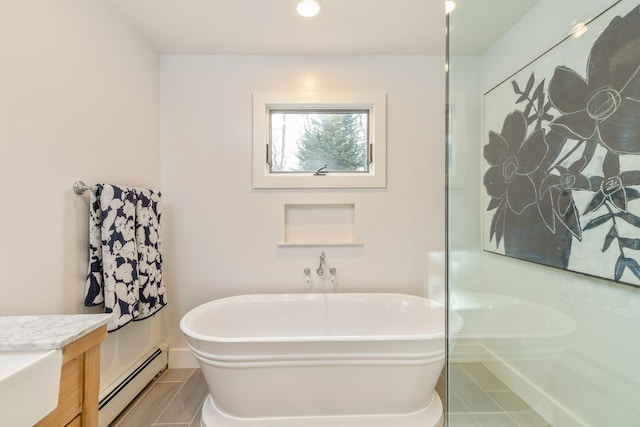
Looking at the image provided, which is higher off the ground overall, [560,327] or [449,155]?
[449,155]

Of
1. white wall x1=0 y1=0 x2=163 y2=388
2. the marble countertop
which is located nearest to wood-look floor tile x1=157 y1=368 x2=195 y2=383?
white wall x1=0 y1=0 x2=163 y2=388

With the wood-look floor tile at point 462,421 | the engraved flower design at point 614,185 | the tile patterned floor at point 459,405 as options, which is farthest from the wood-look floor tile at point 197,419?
the engraved flower design at point 614,185

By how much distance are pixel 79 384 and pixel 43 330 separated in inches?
7.5

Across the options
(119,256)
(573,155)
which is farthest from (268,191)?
(573,155)

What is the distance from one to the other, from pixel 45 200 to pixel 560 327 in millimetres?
2457

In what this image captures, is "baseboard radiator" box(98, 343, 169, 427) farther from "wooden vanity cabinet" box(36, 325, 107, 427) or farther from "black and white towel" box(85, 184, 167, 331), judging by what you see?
"wooden vanity cabinet" box(36, 325, 107, 427)

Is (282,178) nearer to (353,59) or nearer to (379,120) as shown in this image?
(379,120)

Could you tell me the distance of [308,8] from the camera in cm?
158

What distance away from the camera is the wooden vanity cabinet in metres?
0.75

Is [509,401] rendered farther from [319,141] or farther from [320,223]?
[319,141]

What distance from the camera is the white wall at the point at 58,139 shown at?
1058 millimetres

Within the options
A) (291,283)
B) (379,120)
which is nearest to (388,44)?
(379,120)

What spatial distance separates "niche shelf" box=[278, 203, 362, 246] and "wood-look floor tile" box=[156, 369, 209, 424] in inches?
45.1

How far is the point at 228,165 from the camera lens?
2.07m
